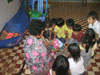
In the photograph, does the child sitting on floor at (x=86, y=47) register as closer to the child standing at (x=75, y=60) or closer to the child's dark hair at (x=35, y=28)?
the child standing at (x=75, y=60)

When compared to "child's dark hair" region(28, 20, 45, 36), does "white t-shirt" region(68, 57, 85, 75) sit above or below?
below

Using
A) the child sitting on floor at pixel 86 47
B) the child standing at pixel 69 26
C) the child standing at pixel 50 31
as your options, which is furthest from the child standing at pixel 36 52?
the child standing at pixel 69 26

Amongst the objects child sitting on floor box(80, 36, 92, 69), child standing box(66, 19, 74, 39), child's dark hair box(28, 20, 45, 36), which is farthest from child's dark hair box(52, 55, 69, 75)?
child standing box(66, 19, 74, 39)

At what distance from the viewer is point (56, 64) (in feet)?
3.84

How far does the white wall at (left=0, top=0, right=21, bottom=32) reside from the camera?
299 cm

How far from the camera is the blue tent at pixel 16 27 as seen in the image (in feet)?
8.41

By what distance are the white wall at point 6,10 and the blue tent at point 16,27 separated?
0.38 ft

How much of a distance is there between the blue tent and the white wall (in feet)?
0.38

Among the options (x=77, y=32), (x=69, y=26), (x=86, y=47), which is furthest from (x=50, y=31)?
(x=86, y=47)

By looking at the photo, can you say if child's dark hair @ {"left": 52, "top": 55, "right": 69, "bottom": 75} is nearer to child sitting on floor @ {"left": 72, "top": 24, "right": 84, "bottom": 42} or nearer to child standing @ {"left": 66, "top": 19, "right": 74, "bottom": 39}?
child sitting on floor @ {"left": 72, "top": 24, "right": 84, "bottom": 42}

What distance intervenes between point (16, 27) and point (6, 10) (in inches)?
25.0

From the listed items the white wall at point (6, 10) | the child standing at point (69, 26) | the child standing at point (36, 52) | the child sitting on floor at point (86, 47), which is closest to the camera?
the child standing at point (36, 52)

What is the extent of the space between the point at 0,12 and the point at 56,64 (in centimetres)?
230

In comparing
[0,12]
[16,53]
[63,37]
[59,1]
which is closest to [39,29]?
[63,37]
